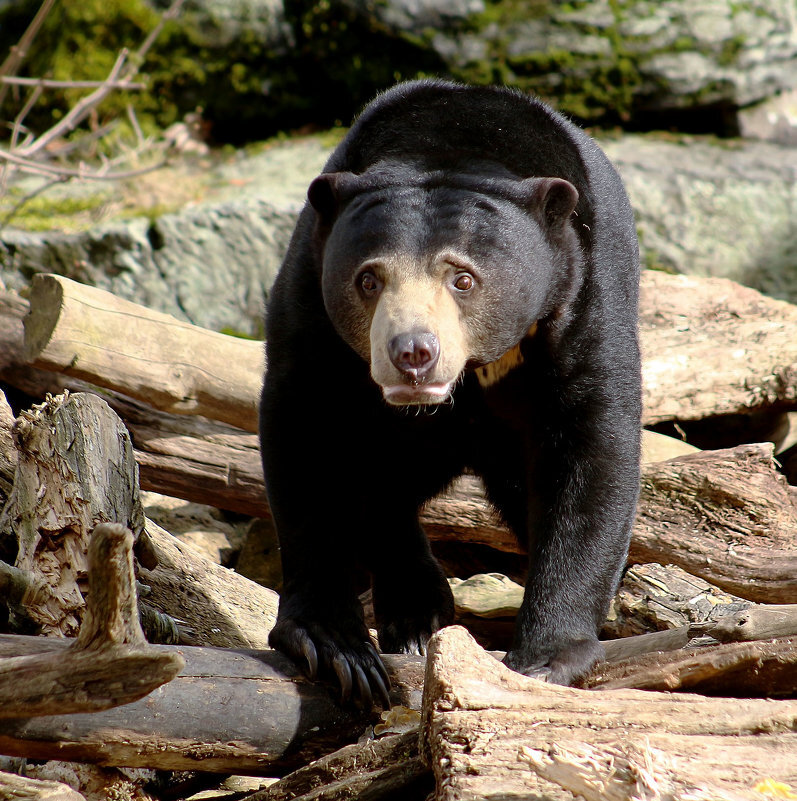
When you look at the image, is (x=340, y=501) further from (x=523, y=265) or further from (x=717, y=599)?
(x=717, y=599)

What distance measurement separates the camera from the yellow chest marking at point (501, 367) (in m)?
4.04

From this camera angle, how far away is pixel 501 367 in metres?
4.07

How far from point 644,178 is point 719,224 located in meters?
0.79

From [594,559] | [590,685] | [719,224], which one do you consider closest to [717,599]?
[594,559]

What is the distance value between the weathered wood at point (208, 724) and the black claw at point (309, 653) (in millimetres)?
55

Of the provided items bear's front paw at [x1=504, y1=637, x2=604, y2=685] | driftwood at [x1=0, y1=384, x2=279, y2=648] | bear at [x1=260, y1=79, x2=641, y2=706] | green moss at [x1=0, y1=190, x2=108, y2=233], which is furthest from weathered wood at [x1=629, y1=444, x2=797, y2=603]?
green moss at [x1=0, y1=190, x2=108, y2=233]

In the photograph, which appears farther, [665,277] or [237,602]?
[665,277]

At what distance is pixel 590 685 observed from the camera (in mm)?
3500

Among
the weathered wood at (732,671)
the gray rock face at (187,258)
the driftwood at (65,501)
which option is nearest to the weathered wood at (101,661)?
the driftwood at (65,501)

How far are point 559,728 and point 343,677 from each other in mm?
947

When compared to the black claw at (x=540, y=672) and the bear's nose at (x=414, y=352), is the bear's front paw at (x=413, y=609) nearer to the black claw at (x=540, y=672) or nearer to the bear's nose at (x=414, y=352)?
the black claw at (x=540, y=672)

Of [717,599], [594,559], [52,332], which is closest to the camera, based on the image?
[594,559]

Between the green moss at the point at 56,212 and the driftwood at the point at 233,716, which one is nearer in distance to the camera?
the driftwood at the point at 233,716

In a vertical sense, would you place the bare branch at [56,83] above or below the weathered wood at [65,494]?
above
